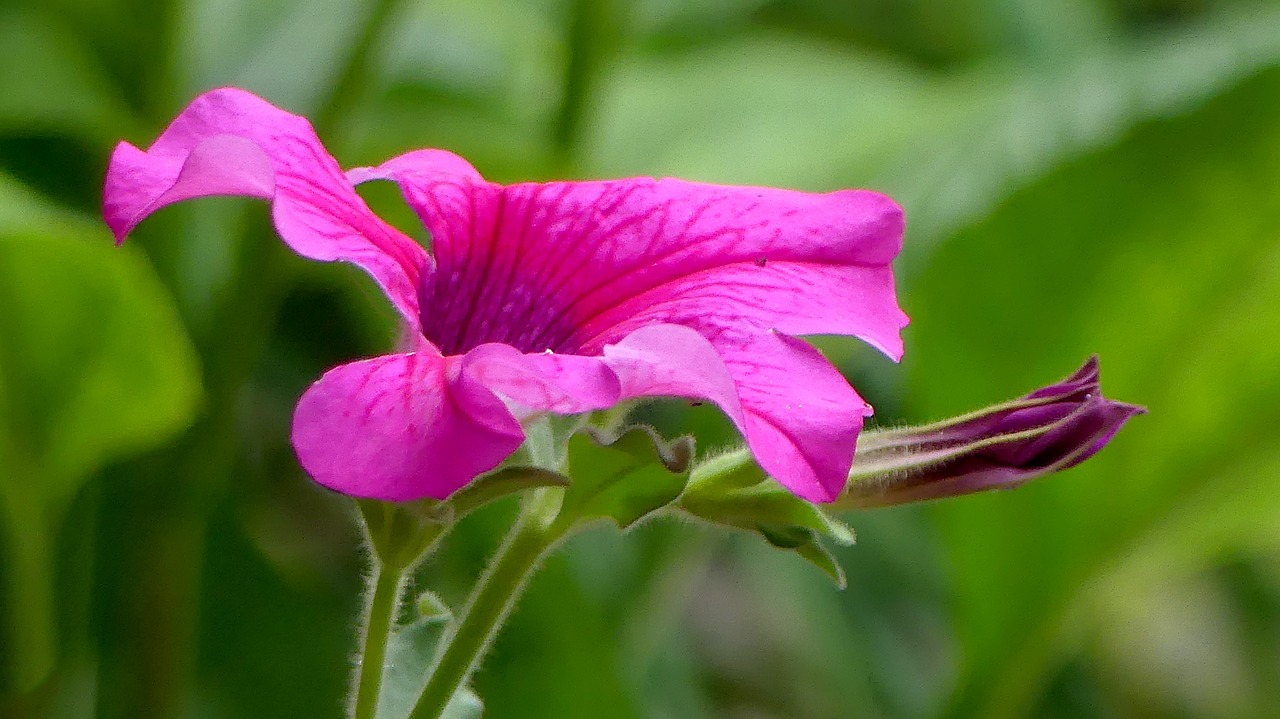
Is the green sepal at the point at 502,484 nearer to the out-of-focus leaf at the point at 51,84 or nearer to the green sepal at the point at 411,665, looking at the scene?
the green sepal at the point at 411,665

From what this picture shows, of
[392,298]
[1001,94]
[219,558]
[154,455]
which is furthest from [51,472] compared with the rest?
[1001,94]

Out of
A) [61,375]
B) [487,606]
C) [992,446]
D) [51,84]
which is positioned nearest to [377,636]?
[487,606]

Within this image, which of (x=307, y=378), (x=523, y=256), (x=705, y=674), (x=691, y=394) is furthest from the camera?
(x=705, y=674)

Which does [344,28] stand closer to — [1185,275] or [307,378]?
[307,378]

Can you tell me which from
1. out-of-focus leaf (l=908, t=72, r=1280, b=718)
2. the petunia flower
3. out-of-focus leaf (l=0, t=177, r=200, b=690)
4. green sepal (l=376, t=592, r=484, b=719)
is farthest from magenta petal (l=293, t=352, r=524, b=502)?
out-of-focus leaf (l=908, t=72, r=1280, b=718)

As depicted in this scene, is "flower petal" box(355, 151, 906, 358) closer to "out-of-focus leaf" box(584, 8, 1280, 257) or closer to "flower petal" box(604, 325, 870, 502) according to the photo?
"flower petal" box(604, 325, 870, 502)

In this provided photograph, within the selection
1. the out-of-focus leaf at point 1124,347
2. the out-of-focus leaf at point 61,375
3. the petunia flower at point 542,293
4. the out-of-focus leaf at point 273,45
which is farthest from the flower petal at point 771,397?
the out-of-focus leaf at point 273,45
